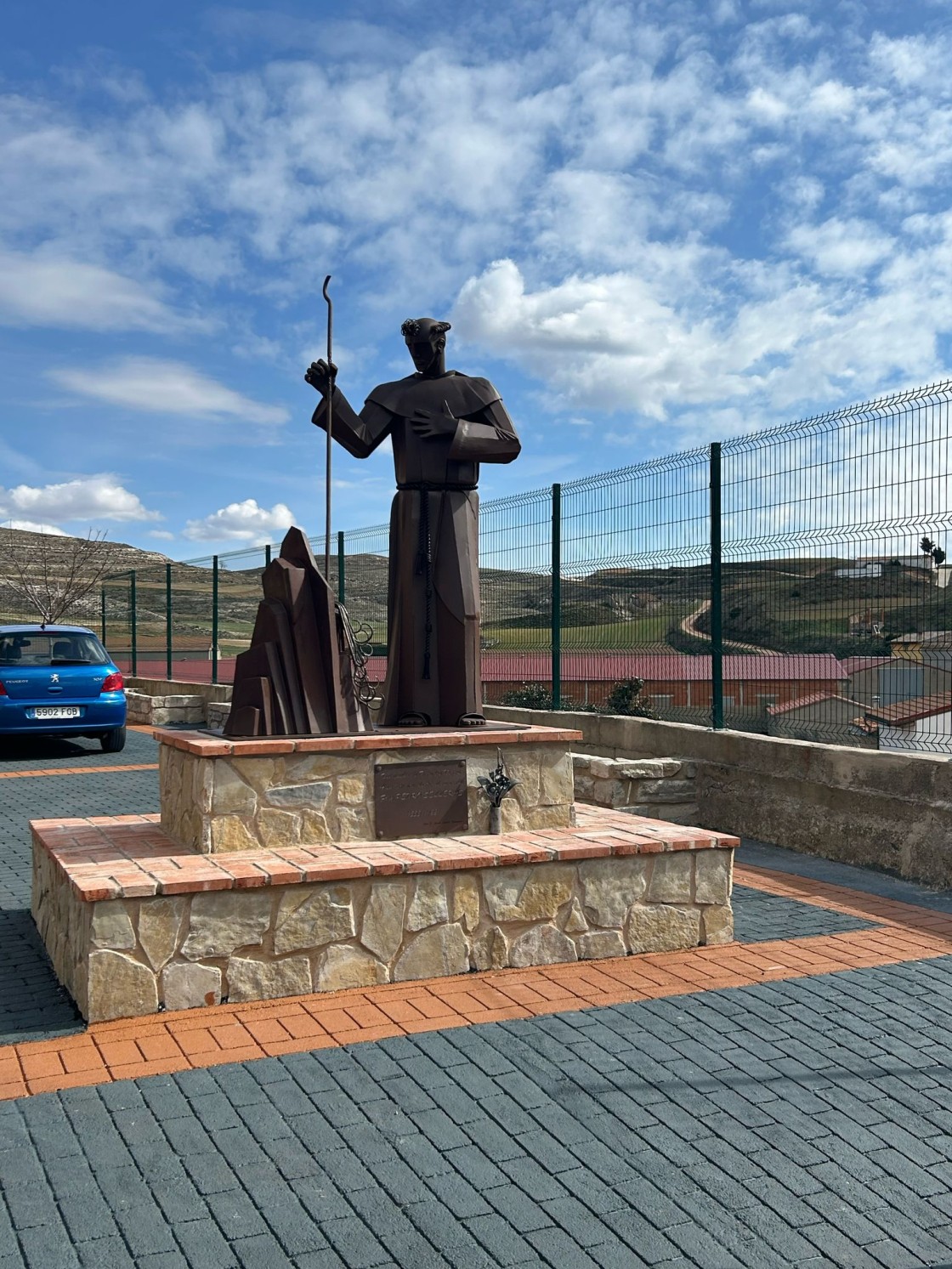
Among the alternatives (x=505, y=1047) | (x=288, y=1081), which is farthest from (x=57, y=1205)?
(x=505, y=1047)

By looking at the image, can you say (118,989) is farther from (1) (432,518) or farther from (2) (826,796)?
(2) (826,796)

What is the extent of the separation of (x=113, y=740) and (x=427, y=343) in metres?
8.17

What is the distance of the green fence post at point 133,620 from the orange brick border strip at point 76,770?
383 inches

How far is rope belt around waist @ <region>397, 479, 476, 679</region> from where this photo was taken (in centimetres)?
644

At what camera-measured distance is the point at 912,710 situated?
6.67m

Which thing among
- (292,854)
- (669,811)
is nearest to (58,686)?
(669,811)

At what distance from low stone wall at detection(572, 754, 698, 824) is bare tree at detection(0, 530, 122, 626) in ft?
79.3

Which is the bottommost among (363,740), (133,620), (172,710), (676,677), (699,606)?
(172,710)

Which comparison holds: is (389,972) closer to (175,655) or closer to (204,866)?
(204,866)

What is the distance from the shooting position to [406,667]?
21.3 ft

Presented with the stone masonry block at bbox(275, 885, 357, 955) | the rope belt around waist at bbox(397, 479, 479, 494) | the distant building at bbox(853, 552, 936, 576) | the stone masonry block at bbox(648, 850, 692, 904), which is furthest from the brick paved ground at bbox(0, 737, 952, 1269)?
the rope belt around waist at bbox(397, 479, 479, 494)

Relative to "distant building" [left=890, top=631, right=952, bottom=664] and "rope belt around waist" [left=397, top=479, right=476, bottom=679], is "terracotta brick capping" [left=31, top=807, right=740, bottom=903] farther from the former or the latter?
"distant building" [left=890, top=631, right=952, bottom=664]

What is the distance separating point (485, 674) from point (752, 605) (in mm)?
4205

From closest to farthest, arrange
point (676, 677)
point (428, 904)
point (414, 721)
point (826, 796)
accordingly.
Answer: point (428, 904) → point (414, 721) → point (826, 796) → point (676, 677)
